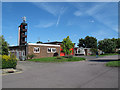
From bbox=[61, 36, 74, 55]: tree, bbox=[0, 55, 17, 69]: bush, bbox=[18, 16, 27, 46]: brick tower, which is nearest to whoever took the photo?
bbox=[0, 55, 17, 69]: bush

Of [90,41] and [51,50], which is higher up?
[90,41]

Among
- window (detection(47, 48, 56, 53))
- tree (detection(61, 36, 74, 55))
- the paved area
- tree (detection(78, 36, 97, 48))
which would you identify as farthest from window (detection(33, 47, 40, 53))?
tree (detection(78, 36, 97, 48))

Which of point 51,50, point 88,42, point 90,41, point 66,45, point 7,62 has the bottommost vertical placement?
point 7,62

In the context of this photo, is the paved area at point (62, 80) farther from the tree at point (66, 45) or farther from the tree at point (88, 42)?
the tree at point (88, 42)

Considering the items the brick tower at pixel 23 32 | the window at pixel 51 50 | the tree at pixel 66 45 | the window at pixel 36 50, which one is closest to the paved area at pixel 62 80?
the window at pixel 36 50

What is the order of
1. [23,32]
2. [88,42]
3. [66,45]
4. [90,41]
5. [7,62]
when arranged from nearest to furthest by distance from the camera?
[7,62]
[66,45]
[23,32]
[90,41]
[88,42]

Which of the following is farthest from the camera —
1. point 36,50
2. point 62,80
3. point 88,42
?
point 88,42

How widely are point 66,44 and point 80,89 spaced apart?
2663cm

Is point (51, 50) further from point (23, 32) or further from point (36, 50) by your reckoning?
point (23, 32)

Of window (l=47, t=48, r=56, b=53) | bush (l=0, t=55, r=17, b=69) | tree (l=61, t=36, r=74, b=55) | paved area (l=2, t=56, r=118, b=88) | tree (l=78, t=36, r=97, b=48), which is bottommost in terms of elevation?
paved area (l=2, t=56, r=118, b=88)

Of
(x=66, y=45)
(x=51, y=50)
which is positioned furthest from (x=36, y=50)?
(x=66, y=45)

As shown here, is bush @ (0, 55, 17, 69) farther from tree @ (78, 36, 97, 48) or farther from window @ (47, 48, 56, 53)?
tree @ (78, 36, 97, 48)

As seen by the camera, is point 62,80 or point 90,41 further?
point 90,41

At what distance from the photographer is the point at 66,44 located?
105 ft
